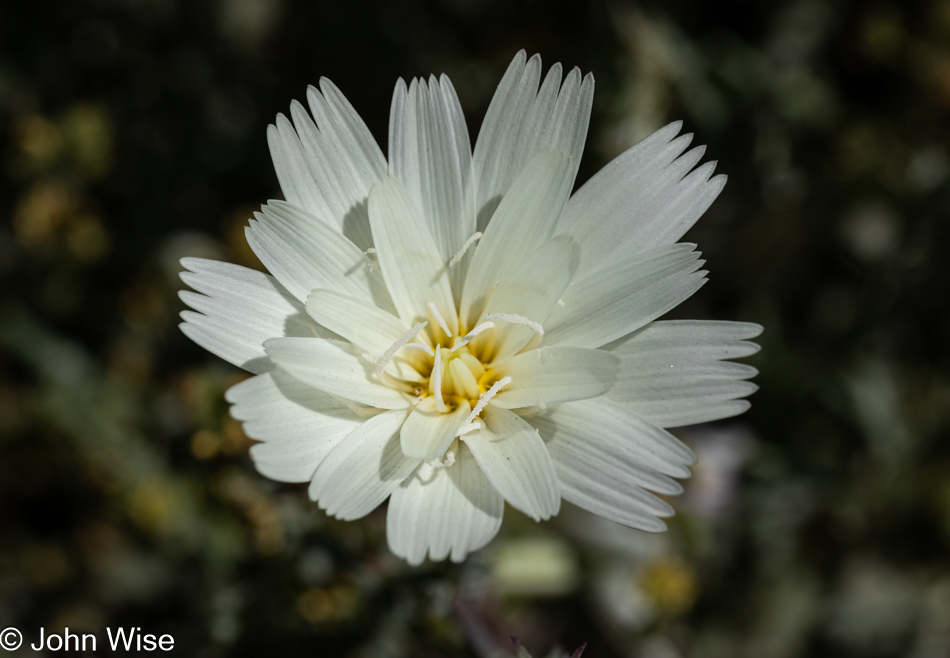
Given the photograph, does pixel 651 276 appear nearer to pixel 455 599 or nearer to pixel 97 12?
pixel 455 599

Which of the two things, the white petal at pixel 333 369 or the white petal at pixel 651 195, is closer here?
the white petal at pixel 333 369

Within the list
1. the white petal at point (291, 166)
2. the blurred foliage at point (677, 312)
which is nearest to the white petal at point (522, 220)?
the white petal at point (291, 166)

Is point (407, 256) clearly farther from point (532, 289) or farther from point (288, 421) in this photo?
point (288, 421)

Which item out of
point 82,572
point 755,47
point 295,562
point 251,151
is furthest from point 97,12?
point 755,47

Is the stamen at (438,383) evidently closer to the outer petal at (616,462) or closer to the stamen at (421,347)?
the stamen at (421,347)

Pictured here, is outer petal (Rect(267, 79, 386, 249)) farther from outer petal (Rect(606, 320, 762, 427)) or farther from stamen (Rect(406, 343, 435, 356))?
outer petal (Rect(606, 320, 762, 427))

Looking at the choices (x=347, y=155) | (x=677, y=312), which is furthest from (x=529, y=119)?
(x=677, y=312)
